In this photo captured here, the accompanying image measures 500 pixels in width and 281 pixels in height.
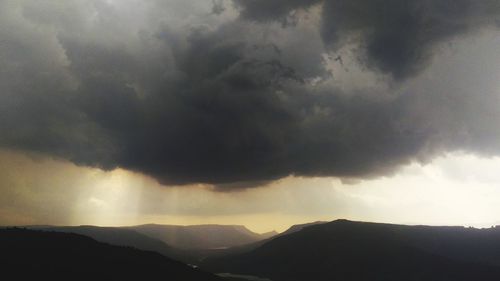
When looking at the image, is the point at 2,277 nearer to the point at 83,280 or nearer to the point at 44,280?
the point at 44,280

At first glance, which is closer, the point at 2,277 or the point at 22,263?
the point at 2,277

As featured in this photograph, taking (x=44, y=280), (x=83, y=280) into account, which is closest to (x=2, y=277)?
(x=44, y=280)

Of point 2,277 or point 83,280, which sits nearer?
point 2,277

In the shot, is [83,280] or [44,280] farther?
[83,280]

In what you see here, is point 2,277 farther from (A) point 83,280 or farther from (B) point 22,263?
(A) point 83,280
